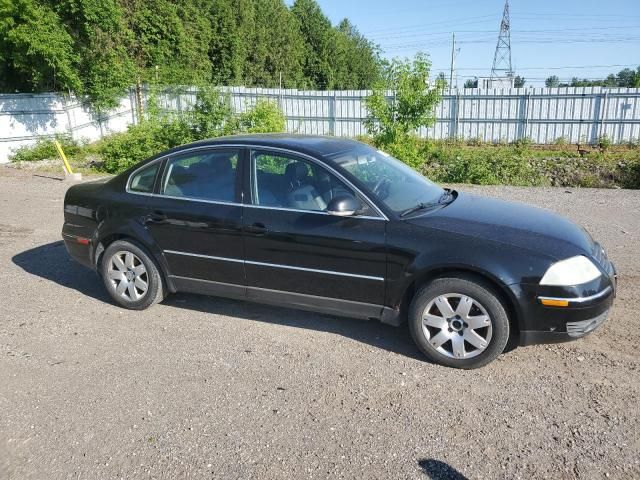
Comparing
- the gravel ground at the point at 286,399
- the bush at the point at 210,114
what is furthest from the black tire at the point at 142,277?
the bush at the point at 210,114

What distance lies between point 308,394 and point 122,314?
7.98ft

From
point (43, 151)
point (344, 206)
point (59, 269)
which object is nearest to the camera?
point (344, 206)

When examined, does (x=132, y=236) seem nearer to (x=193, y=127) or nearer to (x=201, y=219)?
(x=201, y=219)

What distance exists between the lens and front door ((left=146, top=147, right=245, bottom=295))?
4781mm

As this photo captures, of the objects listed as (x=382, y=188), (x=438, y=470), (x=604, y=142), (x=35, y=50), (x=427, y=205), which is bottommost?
(x=438, y=470)

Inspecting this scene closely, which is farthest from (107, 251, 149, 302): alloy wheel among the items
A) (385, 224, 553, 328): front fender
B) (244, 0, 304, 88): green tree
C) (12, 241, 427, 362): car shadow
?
(244, 0, 304, 88): green tree

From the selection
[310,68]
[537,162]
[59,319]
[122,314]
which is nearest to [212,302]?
[122,314]

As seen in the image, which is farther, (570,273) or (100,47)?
(100,47)

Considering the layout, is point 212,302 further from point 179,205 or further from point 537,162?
point 537,162

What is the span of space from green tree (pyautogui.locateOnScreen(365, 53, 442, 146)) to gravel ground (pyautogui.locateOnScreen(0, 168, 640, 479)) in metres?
7.70

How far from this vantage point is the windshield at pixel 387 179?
4516 mm

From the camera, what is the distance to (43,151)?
18031 millimetres

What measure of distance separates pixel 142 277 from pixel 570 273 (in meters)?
3.82

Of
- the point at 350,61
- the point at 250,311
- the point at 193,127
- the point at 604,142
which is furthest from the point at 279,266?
the point at 350,61
